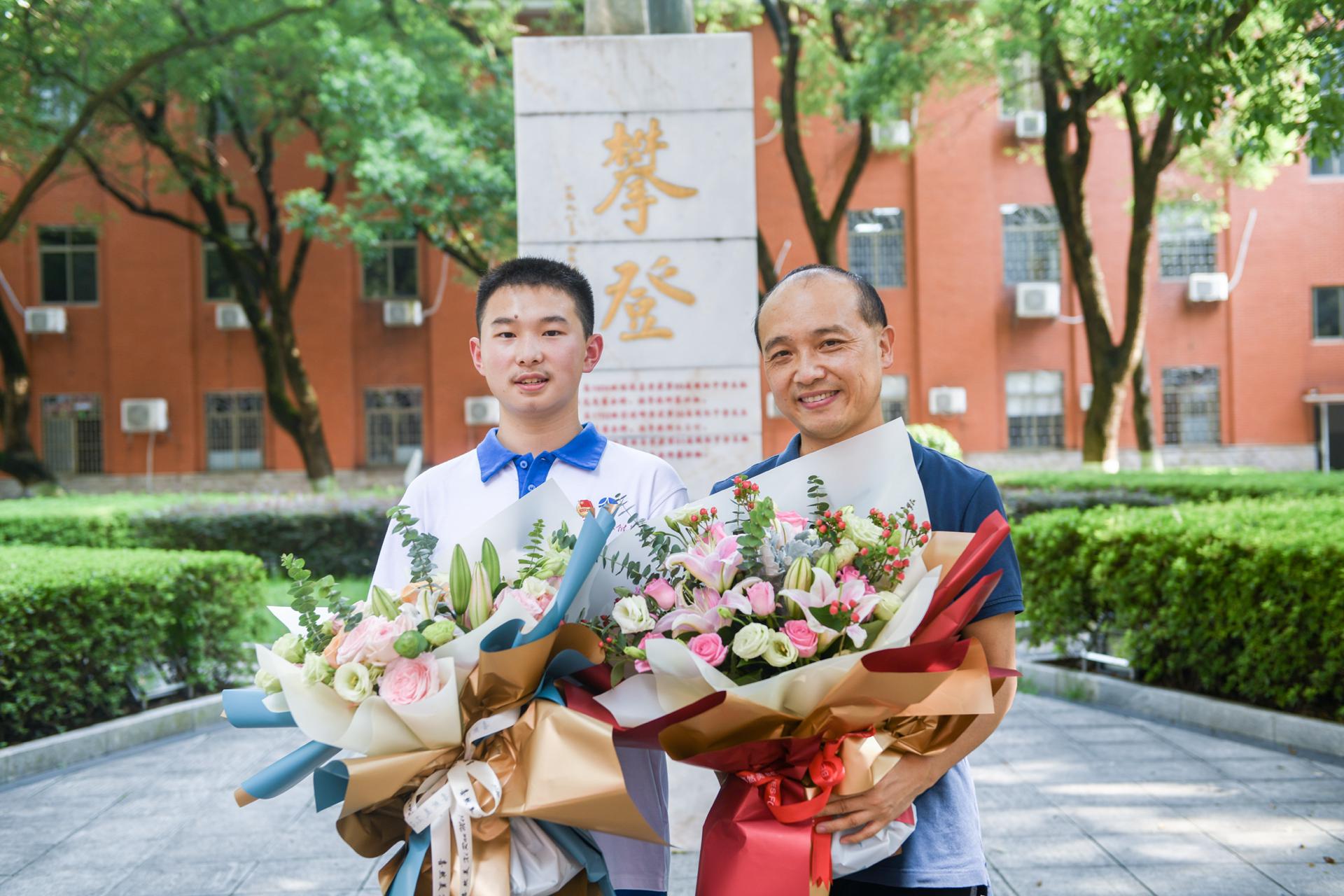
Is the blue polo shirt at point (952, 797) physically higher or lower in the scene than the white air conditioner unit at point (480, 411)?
lower

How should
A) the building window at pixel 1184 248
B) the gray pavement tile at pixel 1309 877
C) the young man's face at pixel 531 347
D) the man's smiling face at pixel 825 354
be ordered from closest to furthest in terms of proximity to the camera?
the man's smiling face at pixel 825 354
the young man's face at pixel 531 347
the gray pavement tile at pixel 1309 877
the building window at pixel 1184 248

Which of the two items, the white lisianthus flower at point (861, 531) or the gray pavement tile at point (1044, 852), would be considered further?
the gray pavement tile at point (1044, 852)

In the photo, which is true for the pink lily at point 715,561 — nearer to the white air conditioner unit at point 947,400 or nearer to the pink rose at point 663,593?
the pink rose at point 663,593

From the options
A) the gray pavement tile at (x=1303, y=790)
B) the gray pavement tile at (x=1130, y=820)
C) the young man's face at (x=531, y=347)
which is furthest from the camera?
the gray pavement tile at (x=1303, y=790)

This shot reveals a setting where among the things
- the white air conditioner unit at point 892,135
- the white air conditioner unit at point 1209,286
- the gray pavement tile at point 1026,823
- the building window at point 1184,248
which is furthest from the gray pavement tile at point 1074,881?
the building window at point 1184,248

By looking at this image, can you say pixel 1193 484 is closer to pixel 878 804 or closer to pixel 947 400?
pixel 947 400

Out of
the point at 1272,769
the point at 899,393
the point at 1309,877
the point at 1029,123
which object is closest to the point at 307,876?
the point at 1309,877

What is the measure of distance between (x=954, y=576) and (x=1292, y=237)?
→ 18.0 metres

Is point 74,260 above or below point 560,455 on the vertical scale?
above

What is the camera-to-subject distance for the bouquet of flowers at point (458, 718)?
129cm

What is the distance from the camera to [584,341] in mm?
1895

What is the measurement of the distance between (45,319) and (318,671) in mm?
17754

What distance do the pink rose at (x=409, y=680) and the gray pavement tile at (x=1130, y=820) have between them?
9.24ft

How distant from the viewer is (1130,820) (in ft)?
11.5
